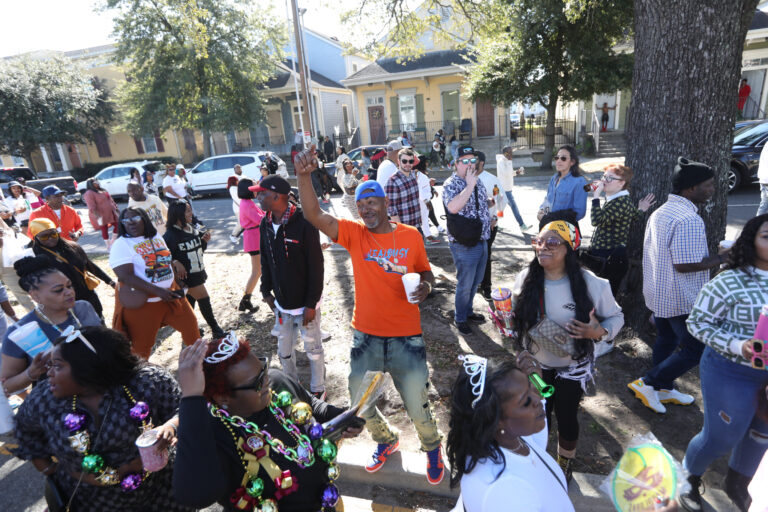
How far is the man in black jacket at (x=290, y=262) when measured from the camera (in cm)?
365

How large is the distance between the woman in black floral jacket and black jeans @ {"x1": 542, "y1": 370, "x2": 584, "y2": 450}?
2204 millimetres

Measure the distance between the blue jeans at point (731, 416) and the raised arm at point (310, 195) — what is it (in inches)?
95.9

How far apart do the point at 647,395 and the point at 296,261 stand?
3183mm

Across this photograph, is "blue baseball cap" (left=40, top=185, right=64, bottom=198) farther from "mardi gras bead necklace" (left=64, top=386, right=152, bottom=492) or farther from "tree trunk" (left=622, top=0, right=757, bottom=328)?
"tree trunk" (left=622, top=0, right=757, bottom=328)

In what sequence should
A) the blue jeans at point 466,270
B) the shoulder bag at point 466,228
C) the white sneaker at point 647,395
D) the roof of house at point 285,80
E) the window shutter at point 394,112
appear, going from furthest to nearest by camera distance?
1. the roof of house at point 285,80
2. the window shutter at point 394,112
3. the blue jeans at point 466,270
4. the shoulder bag at point 466,228
5. the white sneaker at point 647,395

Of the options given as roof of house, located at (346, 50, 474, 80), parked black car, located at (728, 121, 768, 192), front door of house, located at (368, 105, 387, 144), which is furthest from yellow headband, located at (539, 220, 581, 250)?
front door of house, located at (368, 105, 387, 144)

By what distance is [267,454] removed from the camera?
5.86 ft

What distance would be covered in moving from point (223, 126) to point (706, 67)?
21.5 metres

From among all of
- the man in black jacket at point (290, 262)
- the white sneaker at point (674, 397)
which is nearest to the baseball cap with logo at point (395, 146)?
the man in black jacket at point (290, 262)

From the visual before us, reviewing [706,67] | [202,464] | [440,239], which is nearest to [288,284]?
[202,464]

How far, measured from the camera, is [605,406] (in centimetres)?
362

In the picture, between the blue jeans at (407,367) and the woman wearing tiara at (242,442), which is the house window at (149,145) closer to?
the blue jeans at (407,367)

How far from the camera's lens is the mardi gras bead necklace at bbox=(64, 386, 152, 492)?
1.96m

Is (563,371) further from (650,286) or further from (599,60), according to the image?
(599,60)
